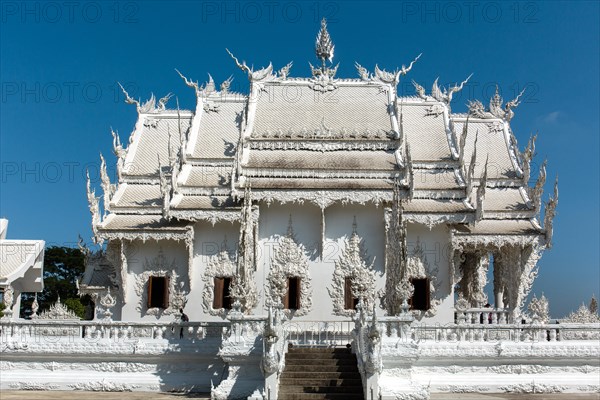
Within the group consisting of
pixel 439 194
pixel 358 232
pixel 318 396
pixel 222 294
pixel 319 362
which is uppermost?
pixel 439 194

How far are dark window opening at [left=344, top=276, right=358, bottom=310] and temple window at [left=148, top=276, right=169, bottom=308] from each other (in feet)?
16.1

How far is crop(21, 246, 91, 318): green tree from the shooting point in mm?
42688

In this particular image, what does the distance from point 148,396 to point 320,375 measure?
3631 mm

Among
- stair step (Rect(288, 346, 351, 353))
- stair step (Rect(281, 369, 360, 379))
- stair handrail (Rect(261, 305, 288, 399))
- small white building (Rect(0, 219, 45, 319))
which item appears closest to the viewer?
stair handrail (Rect(261, 305, 288, 399))

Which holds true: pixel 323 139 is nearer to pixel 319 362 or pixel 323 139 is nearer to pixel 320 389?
pixel 319 362

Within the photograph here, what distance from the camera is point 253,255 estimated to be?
19.2 metres

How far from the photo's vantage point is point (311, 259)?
19734mm

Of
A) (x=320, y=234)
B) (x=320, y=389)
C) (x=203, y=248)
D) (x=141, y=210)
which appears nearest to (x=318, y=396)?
(x=320, y=389)

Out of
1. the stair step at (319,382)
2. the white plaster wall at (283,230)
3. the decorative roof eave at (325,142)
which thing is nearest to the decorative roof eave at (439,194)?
the decorative roof eave at (325,142)

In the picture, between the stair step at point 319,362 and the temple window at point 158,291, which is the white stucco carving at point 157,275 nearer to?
the temple window at point 158,291

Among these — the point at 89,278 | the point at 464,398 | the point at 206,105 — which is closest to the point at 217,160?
the point at 206,105

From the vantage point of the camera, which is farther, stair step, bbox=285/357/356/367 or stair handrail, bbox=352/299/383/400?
stair step, bbox=285/357/356/367

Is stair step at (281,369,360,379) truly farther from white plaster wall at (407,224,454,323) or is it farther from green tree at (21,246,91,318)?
green tree at (21,246,91,318)

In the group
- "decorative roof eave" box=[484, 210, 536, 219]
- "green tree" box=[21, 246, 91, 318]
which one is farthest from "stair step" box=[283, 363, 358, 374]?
"green tree" box=[21, 246, 91, 318]
